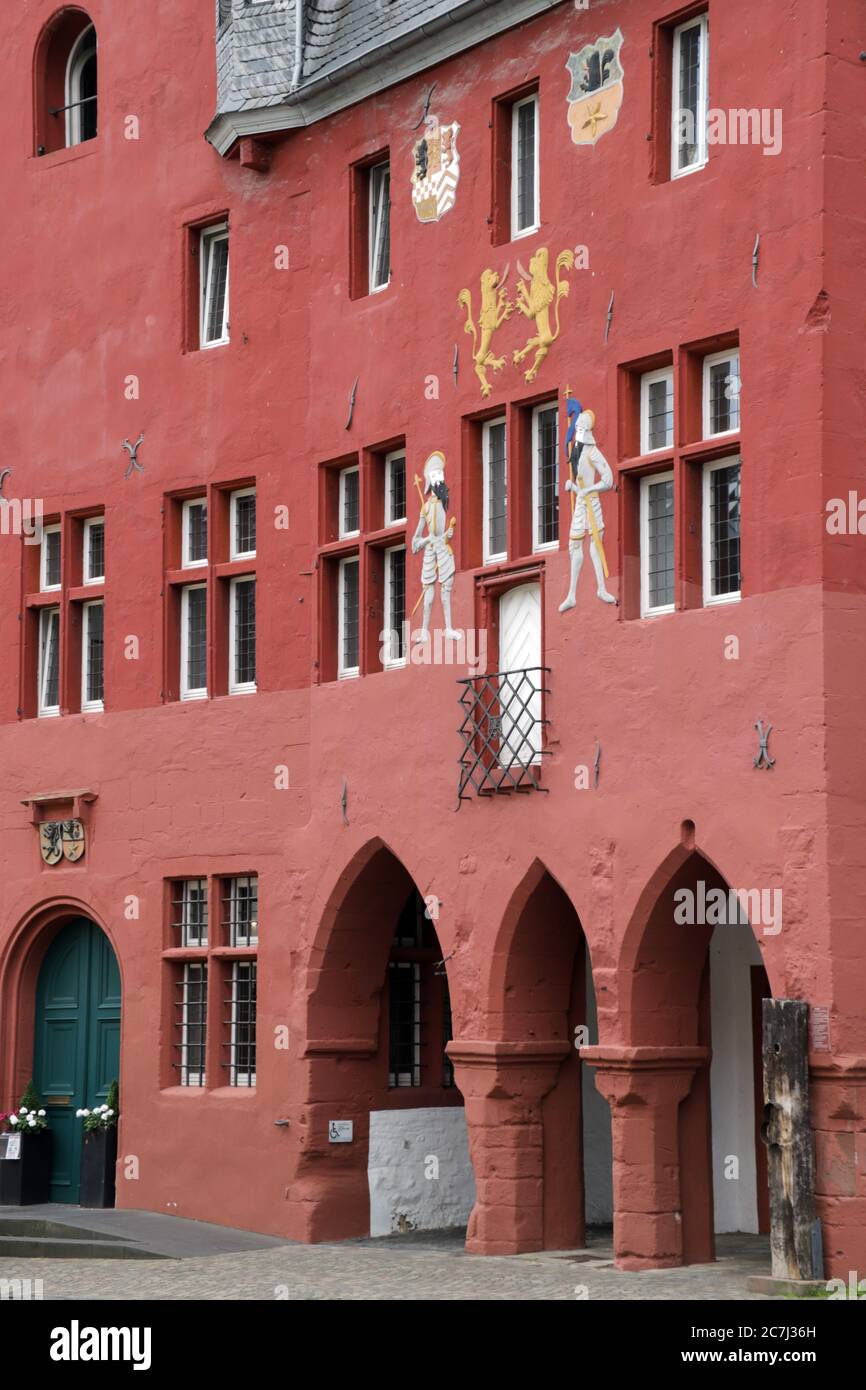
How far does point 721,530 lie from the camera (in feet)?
56.0

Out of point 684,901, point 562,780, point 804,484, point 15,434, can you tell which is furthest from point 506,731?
point 15,434

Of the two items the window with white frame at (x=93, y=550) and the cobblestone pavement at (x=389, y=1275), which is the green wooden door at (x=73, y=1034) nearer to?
the cobblestone pavement at (x=389, y=1275)

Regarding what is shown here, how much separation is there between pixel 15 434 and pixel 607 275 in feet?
27.4

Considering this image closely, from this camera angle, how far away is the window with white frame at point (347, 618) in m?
20.7

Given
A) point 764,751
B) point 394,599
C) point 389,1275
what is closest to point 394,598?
point 394,599

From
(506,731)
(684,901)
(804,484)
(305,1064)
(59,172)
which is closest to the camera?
(804,484)

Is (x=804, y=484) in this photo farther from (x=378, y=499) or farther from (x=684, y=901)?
(x=378, y=499)

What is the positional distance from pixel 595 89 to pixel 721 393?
2806mm

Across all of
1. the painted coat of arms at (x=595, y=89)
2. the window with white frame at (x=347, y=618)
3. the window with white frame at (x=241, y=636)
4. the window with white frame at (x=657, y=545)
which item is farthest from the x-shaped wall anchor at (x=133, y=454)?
the window with white frame at (x=657, y=545)

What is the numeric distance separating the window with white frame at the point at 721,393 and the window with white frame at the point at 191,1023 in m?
7.58

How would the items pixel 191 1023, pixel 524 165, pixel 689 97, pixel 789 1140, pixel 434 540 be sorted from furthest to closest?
pixel 191 1023 < pixel 434 540 < pixel 524 165 < pixel 689 97 < pixel 789 1140

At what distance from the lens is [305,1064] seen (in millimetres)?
20172

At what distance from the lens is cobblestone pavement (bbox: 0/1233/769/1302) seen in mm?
16188

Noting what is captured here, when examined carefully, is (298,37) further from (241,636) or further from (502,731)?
(502,731)
